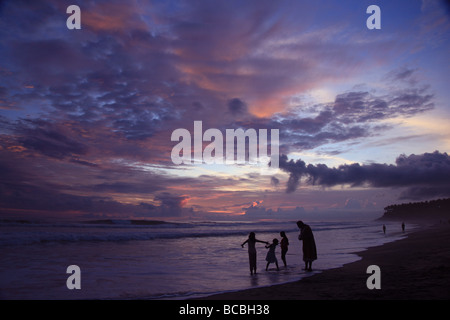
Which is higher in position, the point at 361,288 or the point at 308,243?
the point at 308,243

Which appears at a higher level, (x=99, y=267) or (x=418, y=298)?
(x=418, y=298)

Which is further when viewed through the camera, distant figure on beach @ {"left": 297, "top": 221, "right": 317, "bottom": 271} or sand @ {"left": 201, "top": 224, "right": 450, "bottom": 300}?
distant figure on beach @ {"left": 297, "top": 221, "right": 317, "bottom": 271}

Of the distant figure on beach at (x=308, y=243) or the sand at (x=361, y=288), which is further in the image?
the distant figure on beach at (x=308, y=243)

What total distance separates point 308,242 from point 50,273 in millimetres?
10892

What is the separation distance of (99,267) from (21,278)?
3435 mm

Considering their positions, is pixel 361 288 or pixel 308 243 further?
pixel 308 243

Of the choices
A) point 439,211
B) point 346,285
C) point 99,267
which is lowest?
point 439,211

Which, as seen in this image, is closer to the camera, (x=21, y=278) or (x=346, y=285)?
(x=346, y=285)
